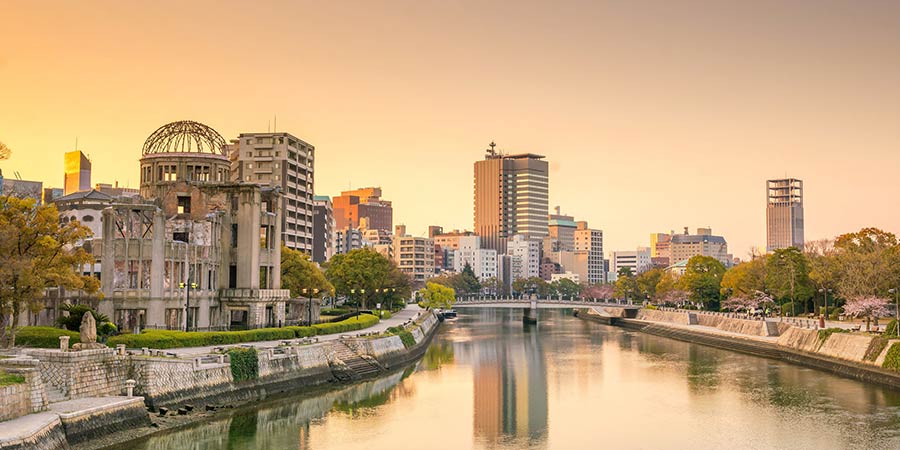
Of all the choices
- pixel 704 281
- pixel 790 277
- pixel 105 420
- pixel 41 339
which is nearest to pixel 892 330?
pixel 790 277

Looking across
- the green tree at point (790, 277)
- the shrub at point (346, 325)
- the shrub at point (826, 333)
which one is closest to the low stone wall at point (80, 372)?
the shrub at point (346, 325)

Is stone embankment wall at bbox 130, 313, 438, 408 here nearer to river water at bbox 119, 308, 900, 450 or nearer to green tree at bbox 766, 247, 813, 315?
river water at bbox 119, 308, 900, 450

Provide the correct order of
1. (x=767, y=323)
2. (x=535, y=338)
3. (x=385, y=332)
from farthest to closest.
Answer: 1. (x=535, y=338)
2. (x=767, y=323)
3. (x=385, y=332)

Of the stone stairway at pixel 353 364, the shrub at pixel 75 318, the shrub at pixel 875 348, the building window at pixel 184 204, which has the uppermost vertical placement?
the building window at pixel 184 204

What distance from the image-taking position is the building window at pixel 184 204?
85.2m

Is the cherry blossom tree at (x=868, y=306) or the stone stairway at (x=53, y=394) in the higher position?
the cherry blossom tree at (x=868, y=306)

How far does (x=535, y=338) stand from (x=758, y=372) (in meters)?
51.8

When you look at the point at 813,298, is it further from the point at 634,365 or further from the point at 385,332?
the point at 385,332

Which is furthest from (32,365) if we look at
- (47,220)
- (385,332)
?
(385,332)

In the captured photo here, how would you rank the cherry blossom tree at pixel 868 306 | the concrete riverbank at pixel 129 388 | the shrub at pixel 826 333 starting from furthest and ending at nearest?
the cherry blossom tree at pixel 868 306
the shrub at pixel 826 333
the concrete riverbank at pixel 129 388

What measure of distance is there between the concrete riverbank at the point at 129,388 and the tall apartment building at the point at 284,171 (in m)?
84.8

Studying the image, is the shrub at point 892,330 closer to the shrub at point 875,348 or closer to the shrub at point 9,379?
the shrub at point 875,348

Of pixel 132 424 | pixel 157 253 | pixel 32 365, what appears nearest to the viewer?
pixel 32 365

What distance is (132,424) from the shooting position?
46.7 m
